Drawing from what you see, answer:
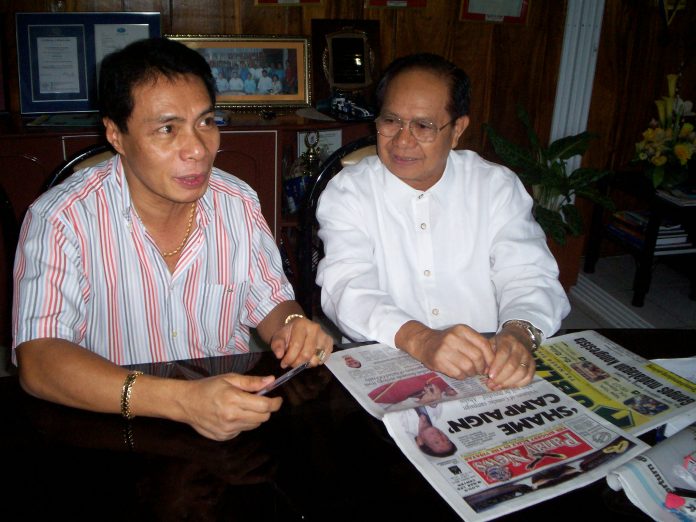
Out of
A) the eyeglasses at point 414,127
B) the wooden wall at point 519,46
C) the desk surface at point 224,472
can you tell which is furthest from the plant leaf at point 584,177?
the desk surface at point 224,472

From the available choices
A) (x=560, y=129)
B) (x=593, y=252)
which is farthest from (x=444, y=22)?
(x=593, y=252)

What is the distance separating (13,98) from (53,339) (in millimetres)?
1947

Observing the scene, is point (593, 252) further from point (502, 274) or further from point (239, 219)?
point (239, 219)

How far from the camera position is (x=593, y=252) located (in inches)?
138

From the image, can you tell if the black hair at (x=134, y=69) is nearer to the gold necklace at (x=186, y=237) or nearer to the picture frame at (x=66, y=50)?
the gold necklace at (x=186, y=237)

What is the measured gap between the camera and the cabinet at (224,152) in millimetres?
2244

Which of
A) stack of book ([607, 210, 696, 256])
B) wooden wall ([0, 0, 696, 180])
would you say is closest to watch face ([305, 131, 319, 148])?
wooden wall ([0, 0, 696, 180])

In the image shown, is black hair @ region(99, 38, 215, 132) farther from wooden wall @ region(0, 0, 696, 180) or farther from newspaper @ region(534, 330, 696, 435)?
wooden wall @ region(0, 0, 696, 180)

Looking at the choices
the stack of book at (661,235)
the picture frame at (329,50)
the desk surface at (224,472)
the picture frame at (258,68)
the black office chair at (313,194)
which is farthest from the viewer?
the stack of book at (661,235)

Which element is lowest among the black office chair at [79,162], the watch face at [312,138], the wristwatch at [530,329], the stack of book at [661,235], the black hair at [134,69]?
the stack of book at [661,235]

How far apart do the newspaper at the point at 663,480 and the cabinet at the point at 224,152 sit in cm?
196

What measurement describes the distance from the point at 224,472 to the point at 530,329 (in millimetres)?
725

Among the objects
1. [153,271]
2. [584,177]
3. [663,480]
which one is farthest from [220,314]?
[584,177]

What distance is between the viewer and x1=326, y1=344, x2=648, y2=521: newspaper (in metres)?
0.81
